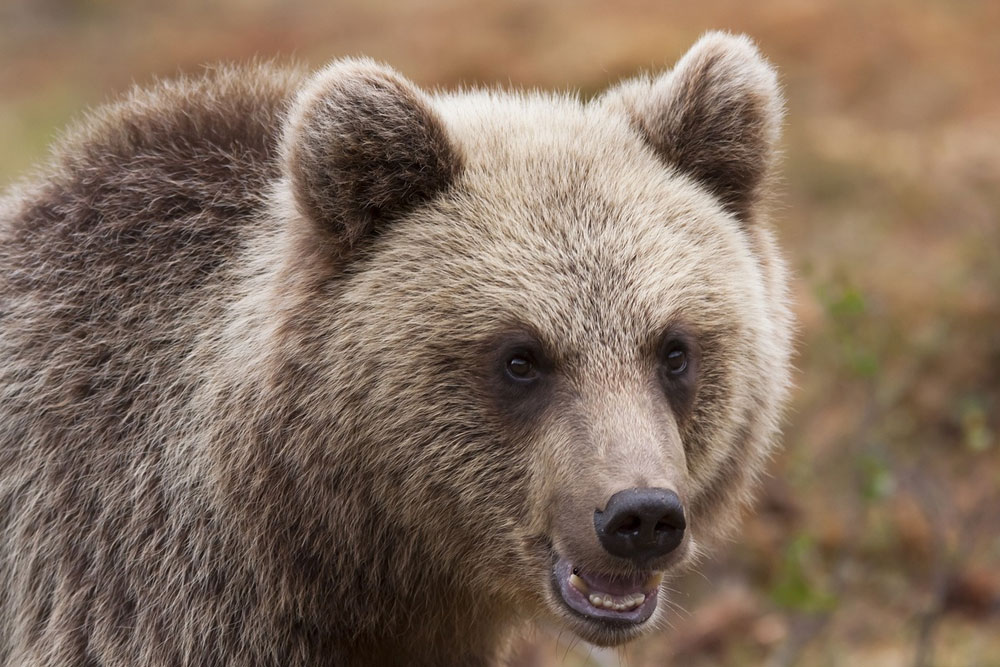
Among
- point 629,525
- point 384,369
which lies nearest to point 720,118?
point 384,369

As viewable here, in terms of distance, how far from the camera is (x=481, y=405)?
4.29 m

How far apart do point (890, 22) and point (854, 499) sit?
5985 mm

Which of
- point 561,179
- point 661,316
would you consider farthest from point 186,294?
point 661,316

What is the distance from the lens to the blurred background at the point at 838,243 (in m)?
8.21

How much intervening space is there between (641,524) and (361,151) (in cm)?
151

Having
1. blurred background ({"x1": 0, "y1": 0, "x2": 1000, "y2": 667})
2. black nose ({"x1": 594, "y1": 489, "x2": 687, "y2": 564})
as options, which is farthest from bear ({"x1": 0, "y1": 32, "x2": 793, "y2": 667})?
blurred background ({"x1": 0, "y1": 0, "x2": 1000, "y2": 667})

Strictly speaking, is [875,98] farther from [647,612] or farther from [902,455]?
[647,612]

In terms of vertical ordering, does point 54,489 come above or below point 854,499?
above

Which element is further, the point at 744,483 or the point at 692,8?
the point at 692,8

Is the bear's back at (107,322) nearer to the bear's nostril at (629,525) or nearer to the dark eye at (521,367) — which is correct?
the dark eye at (521,367)

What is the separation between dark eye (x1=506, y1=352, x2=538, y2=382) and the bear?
0.01 metres

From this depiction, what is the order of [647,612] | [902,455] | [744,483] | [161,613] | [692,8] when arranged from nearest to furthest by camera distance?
[647,612] < [161,613] < [744,483] < [902,455] < [692,8]

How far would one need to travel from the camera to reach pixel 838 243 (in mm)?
11477

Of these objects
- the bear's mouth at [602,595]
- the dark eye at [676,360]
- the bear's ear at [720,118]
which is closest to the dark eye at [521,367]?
the dark eye at [676,360]
